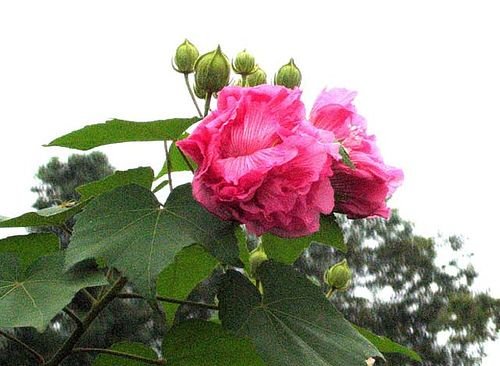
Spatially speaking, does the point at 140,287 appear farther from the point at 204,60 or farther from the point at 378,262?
the point at 378,262

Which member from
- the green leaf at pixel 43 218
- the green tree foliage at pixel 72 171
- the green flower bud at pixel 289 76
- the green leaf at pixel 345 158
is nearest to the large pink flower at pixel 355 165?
the green leaf at pixel 345 158

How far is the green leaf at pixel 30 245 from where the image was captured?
0.86 meters

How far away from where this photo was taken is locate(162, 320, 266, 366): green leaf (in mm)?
736

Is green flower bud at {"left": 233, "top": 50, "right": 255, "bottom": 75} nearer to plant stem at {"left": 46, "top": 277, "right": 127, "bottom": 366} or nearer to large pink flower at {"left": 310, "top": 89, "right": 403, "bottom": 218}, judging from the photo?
large pink flower at {"left": 310, "top": 89, "right": 403, "bottom": 218}

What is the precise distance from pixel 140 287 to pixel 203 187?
0.09 metres

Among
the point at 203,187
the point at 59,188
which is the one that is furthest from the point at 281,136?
the point at 59,188

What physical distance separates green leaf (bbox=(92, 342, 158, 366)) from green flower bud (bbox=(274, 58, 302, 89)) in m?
0.29

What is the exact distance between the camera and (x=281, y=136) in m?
0.70

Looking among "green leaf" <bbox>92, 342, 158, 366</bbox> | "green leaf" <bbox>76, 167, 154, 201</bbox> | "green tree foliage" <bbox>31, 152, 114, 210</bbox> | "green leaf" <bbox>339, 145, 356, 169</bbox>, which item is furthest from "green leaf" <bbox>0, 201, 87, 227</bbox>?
"green tree foliage" <bbox>31, 152, 114, 210</bbox>

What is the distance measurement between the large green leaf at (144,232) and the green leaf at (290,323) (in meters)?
0.07

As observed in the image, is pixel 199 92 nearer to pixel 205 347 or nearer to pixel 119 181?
pixel 119 181

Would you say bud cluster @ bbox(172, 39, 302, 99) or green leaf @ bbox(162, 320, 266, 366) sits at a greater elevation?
bud cluster @ bbox(172, 39, 302, 99)

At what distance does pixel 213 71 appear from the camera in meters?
0.81

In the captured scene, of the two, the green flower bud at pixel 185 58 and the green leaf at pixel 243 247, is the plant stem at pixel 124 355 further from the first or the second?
the green flower bud at pixel 185 58
